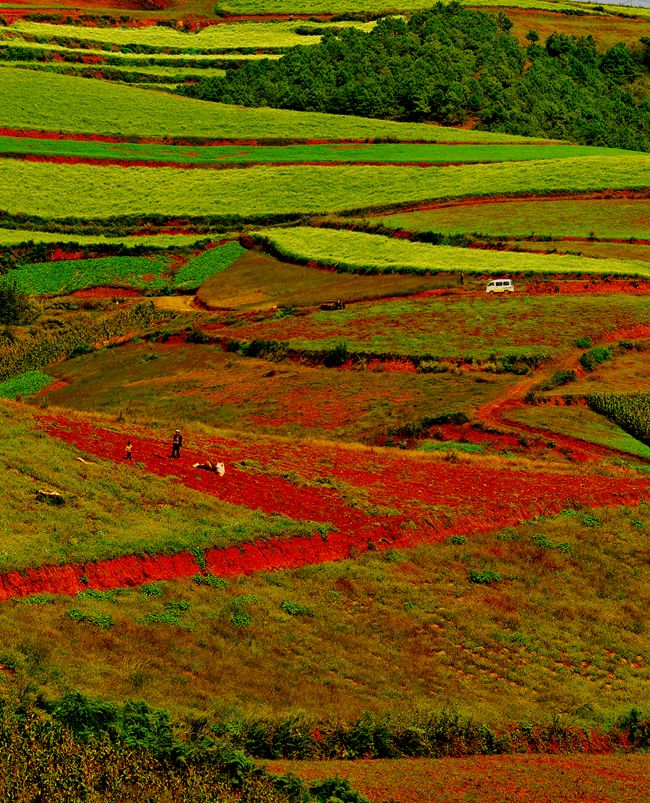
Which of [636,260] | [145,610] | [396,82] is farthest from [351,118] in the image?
[145,610]

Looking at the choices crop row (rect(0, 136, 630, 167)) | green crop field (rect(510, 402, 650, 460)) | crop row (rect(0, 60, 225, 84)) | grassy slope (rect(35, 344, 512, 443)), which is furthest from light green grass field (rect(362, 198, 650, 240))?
crop row (rect(0, 60, 225, 84))

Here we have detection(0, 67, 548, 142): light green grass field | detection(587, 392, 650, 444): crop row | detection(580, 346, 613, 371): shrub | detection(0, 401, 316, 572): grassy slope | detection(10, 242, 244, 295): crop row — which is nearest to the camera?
detection(0, 401, 316, 572): grassy slope

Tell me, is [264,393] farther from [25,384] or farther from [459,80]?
[459,80]

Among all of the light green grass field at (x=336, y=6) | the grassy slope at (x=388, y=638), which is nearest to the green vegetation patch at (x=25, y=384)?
the grassy slope at (x=388, y=638)

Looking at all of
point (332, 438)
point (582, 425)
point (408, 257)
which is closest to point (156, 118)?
point (408, 257)

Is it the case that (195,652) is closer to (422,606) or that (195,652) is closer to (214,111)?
(422,606)

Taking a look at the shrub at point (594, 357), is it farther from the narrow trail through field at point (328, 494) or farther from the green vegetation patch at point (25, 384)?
the green vegetation patch at point (25, 384)

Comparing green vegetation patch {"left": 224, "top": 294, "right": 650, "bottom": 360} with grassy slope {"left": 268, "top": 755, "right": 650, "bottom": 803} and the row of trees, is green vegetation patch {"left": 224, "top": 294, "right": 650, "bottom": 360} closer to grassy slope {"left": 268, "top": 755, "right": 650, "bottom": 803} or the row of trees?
grassy slope {"left": 268, "top": 755, "right": 650, "bottom": 803}
